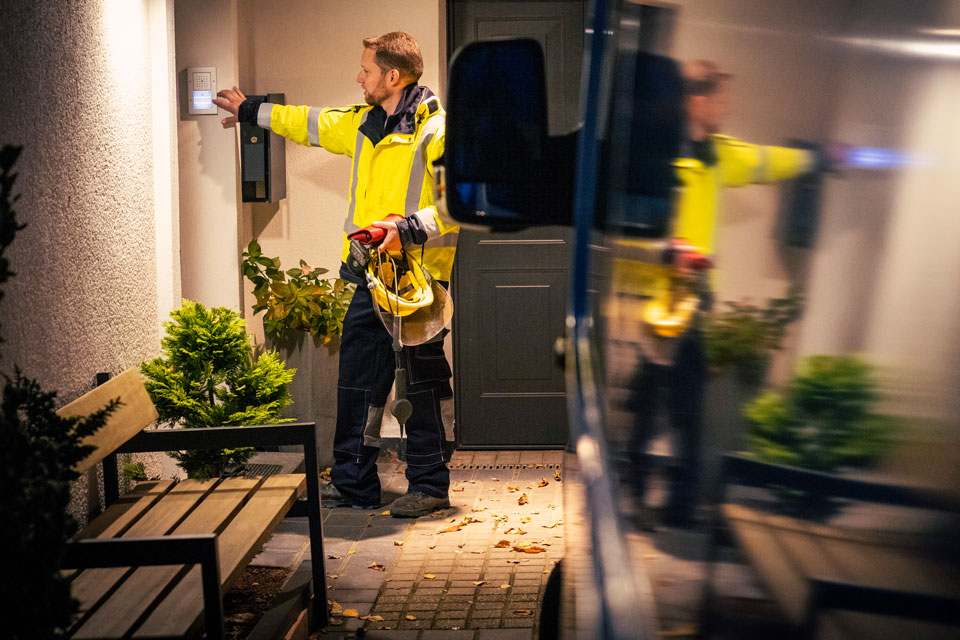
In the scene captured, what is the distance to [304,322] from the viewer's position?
6.52m

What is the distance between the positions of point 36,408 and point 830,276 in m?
2.00

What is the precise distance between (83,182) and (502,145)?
2510 mm

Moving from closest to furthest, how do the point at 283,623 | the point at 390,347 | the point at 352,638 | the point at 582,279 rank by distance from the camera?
the point at 582,279 → the point at 283,623 → the point at 352,638 → the point at 390,347

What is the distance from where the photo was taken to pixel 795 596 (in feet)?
2.31

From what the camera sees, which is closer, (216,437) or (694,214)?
(694,214)

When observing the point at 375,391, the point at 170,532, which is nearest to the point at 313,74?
the point at 375,391

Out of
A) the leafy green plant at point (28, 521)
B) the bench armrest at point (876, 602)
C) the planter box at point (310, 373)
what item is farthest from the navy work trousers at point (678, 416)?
the planter box at point (310, 373)

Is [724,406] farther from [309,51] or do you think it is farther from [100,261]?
[309,51]

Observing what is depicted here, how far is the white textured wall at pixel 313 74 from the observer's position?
22.4 ft

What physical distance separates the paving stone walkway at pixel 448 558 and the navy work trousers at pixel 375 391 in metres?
0.36

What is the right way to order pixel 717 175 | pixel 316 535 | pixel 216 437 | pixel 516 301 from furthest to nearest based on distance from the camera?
1. pixel 516 301
2. pixel 316 535
3. pixel 216 437
4. pixel 717 175

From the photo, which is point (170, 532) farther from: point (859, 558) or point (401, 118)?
point (859, 558)

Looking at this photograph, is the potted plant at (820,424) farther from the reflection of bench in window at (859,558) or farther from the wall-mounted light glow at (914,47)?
the wall-mounted light glow at (914,47)

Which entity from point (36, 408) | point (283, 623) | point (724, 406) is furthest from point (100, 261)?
point (724, 406)
